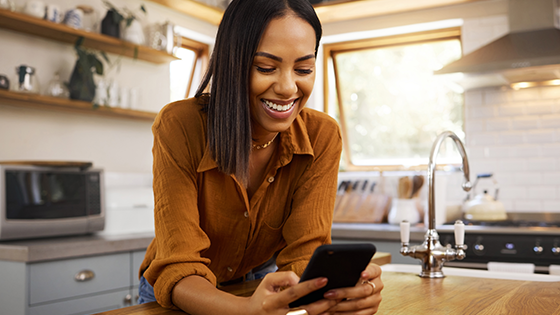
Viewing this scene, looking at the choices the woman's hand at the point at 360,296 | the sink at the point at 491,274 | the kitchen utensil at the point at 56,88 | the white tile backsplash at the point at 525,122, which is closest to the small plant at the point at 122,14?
the kitchen utensil at the point at 56,88

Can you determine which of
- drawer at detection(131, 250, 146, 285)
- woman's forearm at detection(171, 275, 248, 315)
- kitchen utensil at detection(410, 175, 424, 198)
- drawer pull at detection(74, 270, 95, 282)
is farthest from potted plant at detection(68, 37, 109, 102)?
woman's forearm at detection(171, 275, 248, 315)

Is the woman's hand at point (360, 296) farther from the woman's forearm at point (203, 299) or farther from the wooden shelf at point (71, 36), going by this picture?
the wooden shelf at point (71, 36)

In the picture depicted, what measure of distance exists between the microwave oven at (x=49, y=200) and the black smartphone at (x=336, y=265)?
1.87m

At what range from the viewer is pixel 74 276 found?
89.0 inches

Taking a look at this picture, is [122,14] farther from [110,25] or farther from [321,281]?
[321,281]

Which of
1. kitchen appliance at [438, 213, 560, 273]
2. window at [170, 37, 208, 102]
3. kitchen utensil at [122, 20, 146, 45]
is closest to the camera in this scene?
kitchen appliance at [438, 213, 560, 273]

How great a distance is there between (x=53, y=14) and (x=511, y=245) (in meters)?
2.85

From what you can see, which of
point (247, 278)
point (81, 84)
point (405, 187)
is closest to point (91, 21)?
point (81, 84)

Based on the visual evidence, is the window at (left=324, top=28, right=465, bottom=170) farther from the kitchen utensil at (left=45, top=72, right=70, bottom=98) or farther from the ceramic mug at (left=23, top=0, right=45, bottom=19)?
the ceramic mug at (left=23, top=0, right=45, bottom=19)

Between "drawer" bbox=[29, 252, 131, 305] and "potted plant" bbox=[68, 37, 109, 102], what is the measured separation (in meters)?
1.06

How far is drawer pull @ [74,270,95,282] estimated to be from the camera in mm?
2271

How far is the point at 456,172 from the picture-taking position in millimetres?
3770

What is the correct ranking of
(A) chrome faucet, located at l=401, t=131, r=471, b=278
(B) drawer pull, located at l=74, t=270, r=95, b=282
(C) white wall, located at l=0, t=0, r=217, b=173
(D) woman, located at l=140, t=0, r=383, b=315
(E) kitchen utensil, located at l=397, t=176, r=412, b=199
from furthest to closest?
(E) kitchen utensil, located at l=397, t=176, r=412, b=199 → (C) white wall, located at l=0, t=0, r=217, b=173 → (B) drawer pull, located at l=74, t=270, r=95, b=282 → (A) chrome faucet, located at l=401, t=131, r=471, b=278 → (D) woman, located at l=140, t=0, r=383, b=315

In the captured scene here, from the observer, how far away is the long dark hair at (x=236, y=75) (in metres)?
1.06
